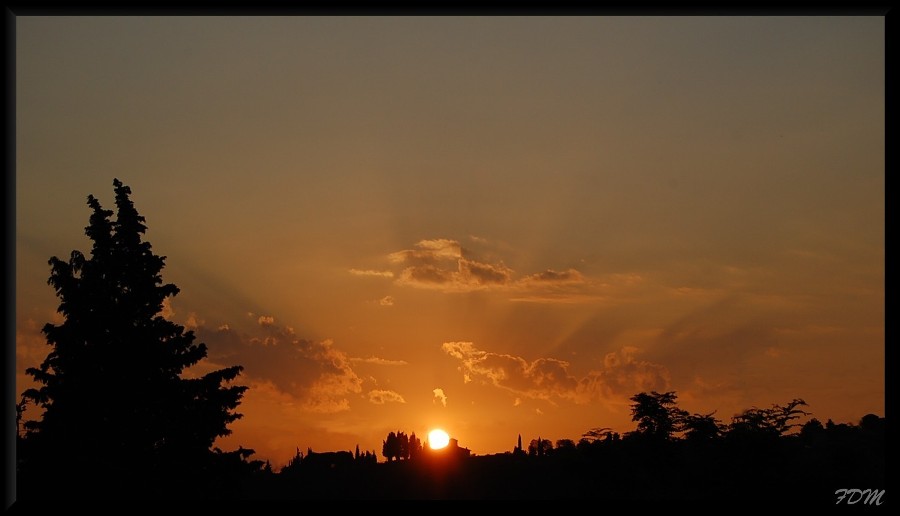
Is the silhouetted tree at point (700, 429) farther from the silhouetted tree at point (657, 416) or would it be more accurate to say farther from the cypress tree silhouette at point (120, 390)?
the cypress tree silhouette at point (120, 390)

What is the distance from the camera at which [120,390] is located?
43.2m

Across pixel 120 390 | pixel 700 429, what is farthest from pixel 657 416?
pixel 120 390

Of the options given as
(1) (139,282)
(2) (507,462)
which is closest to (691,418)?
(2) (507,462)

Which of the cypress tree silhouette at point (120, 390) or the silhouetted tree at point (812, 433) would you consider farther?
the silhouetted tree at point (812, 433)

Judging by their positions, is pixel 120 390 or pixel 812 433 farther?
pixel 812 433

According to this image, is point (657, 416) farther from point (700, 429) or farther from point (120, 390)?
point (120, 390)

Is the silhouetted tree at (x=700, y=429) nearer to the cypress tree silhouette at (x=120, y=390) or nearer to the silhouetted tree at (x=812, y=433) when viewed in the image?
the silhouetted tree at (x=812, y=433)

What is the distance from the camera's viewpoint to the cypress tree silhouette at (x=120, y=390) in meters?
41.6

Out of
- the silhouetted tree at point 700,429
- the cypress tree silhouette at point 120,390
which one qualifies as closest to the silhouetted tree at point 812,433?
the silhouetted tree at point 700,429

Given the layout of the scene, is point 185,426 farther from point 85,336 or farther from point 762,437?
point 762,437

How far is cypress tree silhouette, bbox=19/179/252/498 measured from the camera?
4159 centimetres

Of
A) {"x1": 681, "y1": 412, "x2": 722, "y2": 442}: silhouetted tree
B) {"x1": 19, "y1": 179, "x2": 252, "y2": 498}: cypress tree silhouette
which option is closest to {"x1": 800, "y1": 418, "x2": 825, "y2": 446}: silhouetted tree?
{"x1": 681, "y1": 412, "x2": 722, "y2": 442}: silhouetted tree

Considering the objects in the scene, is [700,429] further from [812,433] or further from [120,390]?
[120,390]

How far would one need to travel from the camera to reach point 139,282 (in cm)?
4356
